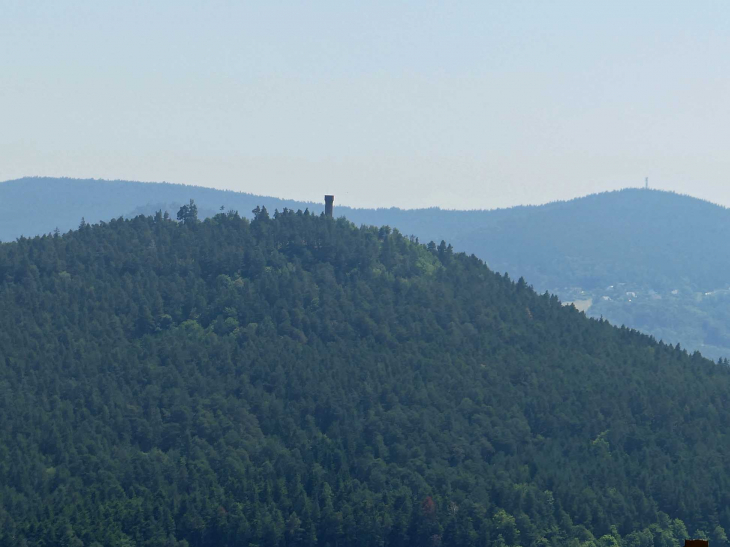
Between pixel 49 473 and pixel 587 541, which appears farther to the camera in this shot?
pixel 49 473

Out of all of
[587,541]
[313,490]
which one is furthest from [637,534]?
[313,490]

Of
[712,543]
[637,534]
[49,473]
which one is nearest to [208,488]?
[49,473]

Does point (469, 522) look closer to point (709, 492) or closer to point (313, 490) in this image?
point (313, 490)

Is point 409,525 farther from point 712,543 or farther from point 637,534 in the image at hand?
point 712,543

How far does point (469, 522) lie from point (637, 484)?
34840 millimetres

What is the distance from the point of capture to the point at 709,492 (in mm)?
192875

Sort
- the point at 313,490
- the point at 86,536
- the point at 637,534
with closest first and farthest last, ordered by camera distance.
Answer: the point at 86,536 < the point at 637,534 < the point at 313,490

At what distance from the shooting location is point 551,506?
185m

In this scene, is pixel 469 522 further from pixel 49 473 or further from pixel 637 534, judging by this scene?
pixel 49 473

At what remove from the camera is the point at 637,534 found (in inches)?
6973

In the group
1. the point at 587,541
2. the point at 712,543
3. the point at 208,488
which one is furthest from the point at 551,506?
the point at 208,488

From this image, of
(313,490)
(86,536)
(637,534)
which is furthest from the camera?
(313,490)

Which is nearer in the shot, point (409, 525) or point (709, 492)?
point (409, 525)

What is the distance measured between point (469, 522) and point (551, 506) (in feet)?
48.8
